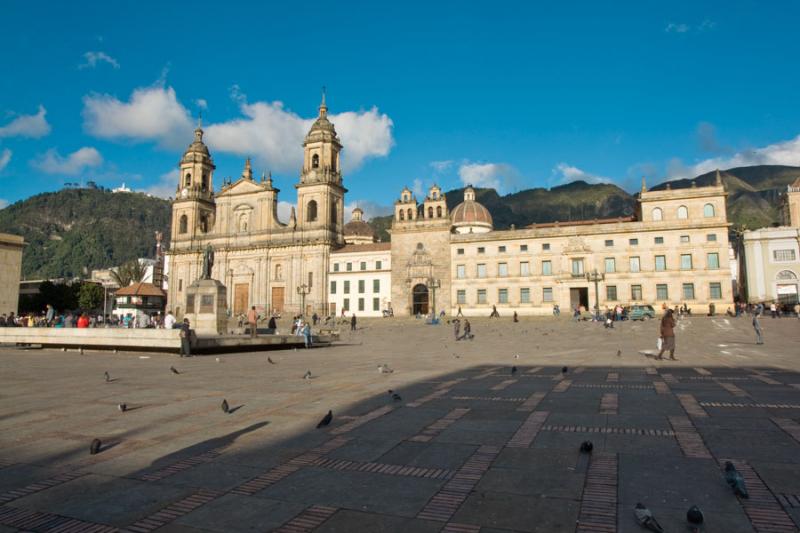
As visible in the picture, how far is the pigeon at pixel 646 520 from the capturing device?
3793 mm

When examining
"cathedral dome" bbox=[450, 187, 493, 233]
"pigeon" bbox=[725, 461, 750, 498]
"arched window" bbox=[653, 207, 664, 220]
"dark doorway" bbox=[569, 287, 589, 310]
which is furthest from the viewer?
"cathedral dome" bbox=[450, 187, 493, 233]

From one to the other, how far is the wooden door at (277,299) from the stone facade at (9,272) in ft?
92.0

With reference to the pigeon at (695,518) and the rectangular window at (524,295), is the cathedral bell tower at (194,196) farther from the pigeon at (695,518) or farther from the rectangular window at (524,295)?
the pigeon at (695,518)

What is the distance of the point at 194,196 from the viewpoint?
79.4m

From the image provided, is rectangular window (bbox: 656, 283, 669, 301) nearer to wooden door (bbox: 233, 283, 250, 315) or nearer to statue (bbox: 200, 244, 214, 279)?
statue (bbox: 200, 244, 214, 279)

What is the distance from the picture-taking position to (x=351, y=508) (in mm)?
4398

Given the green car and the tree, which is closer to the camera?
the green car

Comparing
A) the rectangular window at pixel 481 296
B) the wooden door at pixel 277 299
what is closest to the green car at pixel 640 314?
the rectangular window at pixel 481 296

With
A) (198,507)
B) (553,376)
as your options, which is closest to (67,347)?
(553,376)

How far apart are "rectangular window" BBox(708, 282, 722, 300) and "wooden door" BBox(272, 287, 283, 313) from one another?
48919 millimetres

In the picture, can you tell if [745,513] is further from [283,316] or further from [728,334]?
[283,316]

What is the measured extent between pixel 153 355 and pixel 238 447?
55.3 feet

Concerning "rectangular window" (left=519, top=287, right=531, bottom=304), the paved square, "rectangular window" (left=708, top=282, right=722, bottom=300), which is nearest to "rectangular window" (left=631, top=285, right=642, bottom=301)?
"rectangular window" (left=708, top=282, right=722, bottom=300)

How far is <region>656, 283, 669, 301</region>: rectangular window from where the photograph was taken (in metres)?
56.5
